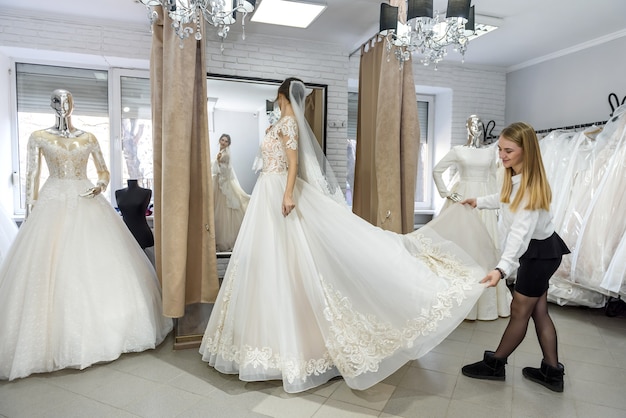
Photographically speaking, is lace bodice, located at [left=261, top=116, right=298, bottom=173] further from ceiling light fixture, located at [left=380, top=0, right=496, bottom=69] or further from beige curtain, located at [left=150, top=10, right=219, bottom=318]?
ceiling light fixture, located at [left=380, top=0, right=496, bottom=69]

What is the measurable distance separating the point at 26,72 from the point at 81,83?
0.53 metres

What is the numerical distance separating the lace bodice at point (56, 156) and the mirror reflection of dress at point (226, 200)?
138cm

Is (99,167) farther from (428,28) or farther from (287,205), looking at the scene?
(428,28)

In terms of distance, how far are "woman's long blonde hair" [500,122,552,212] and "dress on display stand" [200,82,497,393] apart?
473mm

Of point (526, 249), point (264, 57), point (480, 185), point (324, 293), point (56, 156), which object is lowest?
point (324, 293)

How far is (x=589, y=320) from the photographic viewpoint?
11.9 feet

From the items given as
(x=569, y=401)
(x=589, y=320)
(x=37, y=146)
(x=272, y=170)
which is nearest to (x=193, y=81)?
(x=272, y=170)

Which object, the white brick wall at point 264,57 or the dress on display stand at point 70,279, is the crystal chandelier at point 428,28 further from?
the dress on display stand at point 70,279

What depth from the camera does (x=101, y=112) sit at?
4.48 m

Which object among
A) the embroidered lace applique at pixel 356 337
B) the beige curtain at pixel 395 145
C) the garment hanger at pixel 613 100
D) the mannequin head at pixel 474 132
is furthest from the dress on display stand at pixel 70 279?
the garment hanger at pixel 613 100

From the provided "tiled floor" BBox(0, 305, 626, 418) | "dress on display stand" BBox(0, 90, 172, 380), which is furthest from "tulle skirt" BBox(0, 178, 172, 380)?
"tiled floor" BBox(0, 305, 626, 418)

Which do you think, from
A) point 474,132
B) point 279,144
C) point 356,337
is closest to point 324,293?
point 356,337

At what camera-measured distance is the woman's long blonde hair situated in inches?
85.0

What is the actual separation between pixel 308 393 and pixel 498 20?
3824mm
